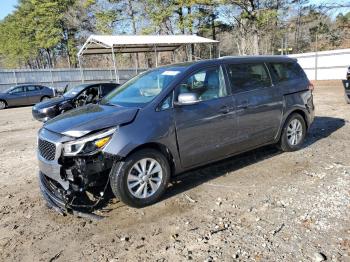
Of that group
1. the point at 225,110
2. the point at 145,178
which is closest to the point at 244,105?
the point at 225,110

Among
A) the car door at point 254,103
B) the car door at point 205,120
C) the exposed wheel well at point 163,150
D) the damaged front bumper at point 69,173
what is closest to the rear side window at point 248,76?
the car door at point 254,103

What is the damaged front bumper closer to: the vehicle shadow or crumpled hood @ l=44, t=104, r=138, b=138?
crumpled hood @ l=44, t=104, r=138, b=138

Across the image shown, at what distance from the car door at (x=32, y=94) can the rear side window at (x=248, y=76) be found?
1933cm

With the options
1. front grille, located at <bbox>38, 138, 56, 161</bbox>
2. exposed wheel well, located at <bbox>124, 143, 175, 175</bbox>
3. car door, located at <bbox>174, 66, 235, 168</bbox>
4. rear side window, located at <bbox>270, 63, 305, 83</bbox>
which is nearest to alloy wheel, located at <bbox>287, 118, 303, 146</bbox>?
rear side window, located at <bbox>270, 63, 305, 83</bbox>

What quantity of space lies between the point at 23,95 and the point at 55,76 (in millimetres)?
7569

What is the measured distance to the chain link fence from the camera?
2730 cm

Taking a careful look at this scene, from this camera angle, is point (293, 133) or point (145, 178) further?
point (293, 133)

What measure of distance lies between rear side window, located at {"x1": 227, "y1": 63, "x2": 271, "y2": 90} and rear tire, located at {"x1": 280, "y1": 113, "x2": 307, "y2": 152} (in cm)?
89

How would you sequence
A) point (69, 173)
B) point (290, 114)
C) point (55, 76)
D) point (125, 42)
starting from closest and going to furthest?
point (69, 173) < point (290, 114) < point (125, 42) < point (55, 76)

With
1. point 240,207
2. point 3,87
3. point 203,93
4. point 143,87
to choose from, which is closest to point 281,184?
point 240,207

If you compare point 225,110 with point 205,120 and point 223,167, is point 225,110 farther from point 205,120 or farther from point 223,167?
point 223,167

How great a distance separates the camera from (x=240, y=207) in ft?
14.5

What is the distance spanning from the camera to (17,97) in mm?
21938

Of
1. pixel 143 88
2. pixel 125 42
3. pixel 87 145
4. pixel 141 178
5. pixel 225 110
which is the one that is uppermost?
pixel 125 42
